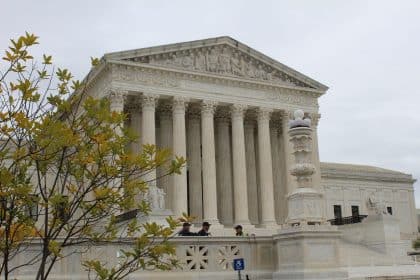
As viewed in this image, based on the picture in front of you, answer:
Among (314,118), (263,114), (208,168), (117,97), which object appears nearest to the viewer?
(117,97)

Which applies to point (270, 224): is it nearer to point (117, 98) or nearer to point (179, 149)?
point (179, 149)

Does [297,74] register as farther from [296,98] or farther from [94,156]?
[94,156]

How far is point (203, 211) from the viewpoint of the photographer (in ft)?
151

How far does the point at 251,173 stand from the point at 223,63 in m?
10.0

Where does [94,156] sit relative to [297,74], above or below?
below

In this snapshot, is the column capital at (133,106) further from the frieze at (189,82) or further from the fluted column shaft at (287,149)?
the fluted column shaft at (287,149)

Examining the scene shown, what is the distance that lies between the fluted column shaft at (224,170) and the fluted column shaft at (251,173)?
192 centimetres

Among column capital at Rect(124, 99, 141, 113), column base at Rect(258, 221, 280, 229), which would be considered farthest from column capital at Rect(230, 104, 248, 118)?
column base at Rect(258, 221, 280, 229)

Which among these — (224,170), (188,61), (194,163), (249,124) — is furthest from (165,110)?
(249,124)

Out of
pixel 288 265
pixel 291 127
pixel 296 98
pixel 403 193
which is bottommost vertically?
pixel 288 265

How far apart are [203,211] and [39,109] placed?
3962 cm

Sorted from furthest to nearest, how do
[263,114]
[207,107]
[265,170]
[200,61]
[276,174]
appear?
[276,174]
[263,114]
[265,170]
[200,61]
[207,107]

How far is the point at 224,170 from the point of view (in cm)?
4906

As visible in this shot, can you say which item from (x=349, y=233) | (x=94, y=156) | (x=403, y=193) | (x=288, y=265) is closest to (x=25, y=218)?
(x=94, y=156)
